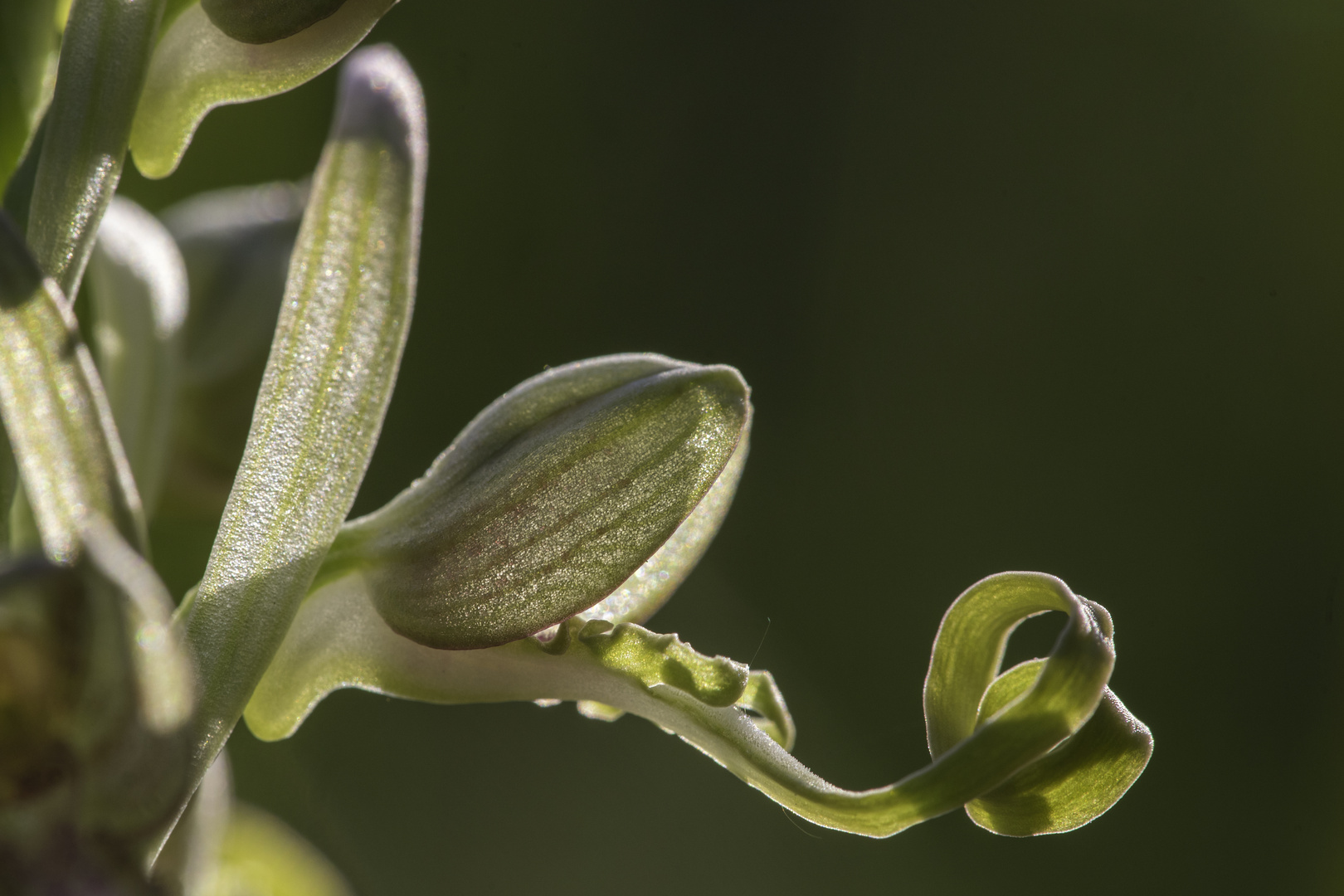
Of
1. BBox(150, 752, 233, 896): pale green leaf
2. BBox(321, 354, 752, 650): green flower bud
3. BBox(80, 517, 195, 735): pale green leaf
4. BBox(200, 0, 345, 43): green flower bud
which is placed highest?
BBox(200, 0, 345, 43): green flower bud

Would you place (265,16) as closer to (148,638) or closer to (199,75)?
(199,75)

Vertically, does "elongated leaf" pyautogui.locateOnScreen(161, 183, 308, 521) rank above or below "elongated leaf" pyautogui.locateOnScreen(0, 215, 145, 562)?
below

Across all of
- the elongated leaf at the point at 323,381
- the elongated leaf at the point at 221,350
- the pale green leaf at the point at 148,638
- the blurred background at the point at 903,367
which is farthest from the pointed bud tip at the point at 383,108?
the blurred background at the point at 903,367

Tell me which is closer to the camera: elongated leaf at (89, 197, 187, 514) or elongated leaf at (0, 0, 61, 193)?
elongated leaf at (0, 0, 61, 193)

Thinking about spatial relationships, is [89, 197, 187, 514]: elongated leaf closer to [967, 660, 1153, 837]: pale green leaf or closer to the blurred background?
[967, 660, 1153, 837]: pale green leaf

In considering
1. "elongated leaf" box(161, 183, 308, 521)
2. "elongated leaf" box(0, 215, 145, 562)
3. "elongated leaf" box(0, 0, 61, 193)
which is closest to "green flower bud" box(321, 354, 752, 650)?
"elongated leaf" box(0, 215, 145, 562)

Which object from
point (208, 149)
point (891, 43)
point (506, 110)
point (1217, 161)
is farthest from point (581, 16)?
point (1217, 161)

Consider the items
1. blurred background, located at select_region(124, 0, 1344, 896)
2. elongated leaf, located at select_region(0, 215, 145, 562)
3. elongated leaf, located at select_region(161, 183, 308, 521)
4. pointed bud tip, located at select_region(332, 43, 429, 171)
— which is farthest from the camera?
blurred background, located at select_region(124, 0, 1344, 896)

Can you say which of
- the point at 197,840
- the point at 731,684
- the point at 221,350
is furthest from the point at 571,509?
the point at 221,350
